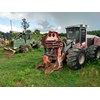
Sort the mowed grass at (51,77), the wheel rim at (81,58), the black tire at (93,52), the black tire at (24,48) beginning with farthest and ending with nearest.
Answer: the black tire at (24,48)
the black tire at (93,52)
the wheel rim at (81,58)
the mowed grass at (51,77)

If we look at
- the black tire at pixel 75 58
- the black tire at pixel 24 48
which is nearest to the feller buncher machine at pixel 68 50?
the black tire at pixel 75 58

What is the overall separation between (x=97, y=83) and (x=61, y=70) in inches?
46.5

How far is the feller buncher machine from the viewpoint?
7.29 meters

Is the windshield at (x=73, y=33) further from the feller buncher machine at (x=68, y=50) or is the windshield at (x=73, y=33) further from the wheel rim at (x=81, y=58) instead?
the wheel rim at (x=81, y=58)

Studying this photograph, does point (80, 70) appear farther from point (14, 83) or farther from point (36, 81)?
point (14, 83)

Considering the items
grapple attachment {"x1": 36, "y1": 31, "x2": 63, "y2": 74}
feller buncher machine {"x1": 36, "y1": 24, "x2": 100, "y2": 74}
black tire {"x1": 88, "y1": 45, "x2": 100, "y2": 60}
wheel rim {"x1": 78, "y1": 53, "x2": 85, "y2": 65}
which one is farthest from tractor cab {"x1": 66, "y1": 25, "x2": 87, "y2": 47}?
grapple attachment {"x1": 36, "y1": 31, "x2": 63, "y2": 74}

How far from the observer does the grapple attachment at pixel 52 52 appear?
24.1 feet

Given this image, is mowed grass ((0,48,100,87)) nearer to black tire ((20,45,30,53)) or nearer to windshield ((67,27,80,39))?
windshield ((67,27,80,39))

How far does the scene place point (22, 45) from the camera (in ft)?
41.2

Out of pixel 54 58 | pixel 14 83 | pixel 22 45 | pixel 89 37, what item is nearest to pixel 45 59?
pixel 54 58

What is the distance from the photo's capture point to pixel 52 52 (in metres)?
7.57

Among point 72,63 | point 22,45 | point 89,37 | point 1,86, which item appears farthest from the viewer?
point 22,45

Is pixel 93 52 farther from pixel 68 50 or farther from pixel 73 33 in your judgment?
pixel 68 50

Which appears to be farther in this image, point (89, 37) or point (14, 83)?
point (89, 37)
